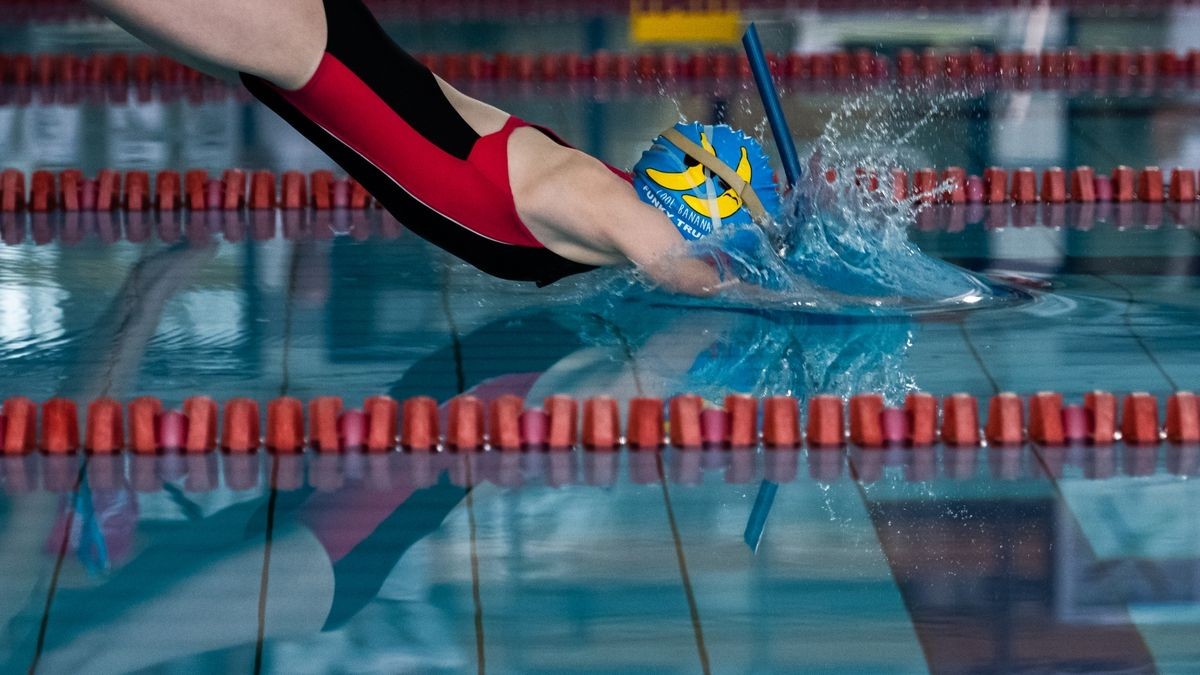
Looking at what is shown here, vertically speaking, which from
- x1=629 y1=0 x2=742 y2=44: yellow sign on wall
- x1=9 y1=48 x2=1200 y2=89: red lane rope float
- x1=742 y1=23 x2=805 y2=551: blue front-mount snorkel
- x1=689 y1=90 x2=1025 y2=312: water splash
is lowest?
x1=689 y1=90 x2=1025 y2=312: water splash

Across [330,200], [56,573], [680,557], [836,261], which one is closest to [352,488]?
[56,573]

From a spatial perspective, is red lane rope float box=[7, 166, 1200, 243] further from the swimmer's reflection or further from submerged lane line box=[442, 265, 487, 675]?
the swimmer's reflection

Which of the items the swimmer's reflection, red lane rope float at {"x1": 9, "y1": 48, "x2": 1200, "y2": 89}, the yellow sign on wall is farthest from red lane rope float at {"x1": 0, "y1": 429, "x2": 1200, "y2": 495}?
the yellow sign on wall

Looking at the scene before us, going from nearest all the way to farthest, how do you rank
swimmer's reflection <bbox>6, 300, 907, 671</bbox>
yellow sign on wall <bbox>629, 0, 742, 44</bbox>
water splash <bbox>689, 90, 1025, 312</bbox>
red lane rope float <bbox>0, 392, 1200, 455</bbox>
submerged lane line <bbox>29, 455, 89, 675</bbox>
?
submerged lane line <bbox>29, 455, 89, 675</bbox> → swimmer's reflection <bbox>6, 300, 907, 671</bbox> → red lane rope float <bbox>0, 392, 1200, 455</bbox> → water splash <bbox>689, 90, 1025, 312</bbox> → yellow sign on wall <bbox>629, 0, 742, 44</bbox>

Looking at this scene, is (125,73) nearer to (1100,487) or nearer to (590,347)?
(590,347)

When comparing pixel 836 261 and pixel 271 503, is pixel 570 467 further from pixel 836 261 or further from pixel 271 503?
pixel 836 261

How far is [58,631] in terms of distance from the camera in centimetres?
318

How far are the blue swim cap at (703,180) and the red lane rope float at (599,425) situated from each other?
89 cm

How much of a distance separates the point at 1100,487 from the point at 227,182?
3.80 m

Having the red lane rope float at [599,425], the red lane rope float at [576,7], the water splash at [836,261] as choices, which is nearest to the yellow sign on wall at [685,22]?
the red lane rope float at [576,7]

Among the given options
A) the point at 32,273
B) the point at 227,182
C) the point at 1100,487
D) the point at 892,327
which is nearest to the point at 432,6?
the point at 227,182

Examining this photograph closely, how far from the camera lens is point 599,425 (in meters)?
4.20

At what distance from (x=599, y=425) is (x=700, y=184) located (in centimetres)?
105

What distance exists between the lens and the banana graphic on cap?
197 inches
